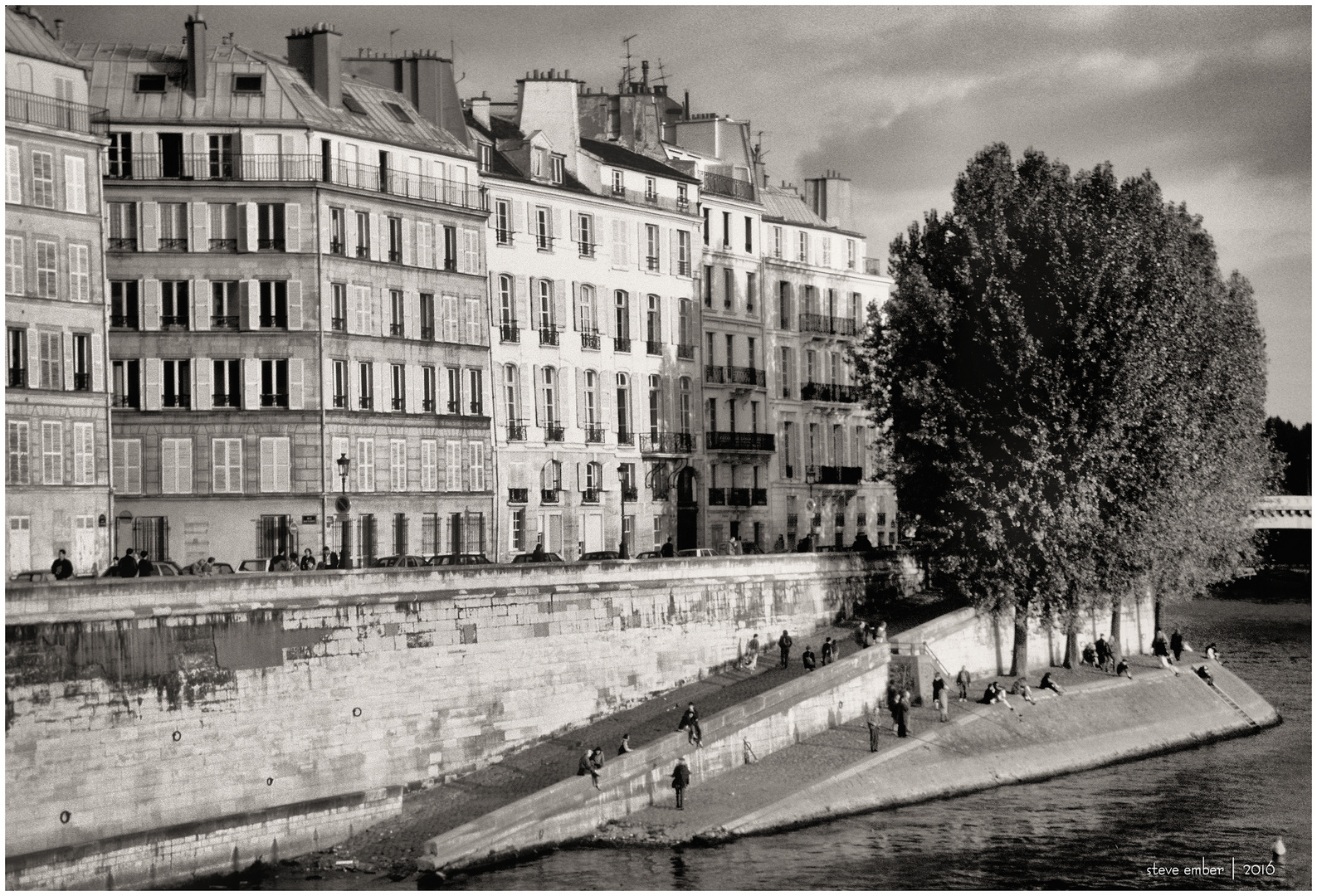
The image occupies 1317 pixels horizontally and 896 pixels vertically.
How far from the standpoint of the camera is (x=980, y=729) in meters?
60.9

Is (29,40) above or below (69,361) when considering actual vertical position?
above

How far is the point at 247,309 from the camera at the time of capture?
70312 millimetres

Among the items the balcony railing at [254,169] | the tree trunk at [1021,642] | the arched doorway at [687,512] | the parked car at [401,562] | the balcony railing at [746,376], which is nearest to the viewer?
the parked car at [401,562]

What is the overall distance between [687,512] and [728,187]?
1491 centimetres

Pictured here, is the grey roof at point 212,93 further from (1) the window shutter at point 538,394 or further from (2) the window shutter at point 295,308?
(1) the window shutter at point 538,394

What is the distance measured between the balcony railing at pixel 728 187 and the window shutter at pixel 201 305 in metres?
26.8

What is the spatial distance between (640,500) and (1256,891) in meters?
39.9

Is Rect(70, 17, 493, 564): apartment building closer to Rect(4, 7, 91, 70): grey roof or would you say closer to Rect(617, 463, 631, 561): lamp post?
Rect(4, 7, 91, 70): grey roof

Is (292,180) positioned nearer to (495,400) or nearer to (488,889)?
(495,400)

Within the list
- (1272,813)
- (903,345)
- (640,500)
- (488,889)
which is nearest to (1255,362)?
(903,345)

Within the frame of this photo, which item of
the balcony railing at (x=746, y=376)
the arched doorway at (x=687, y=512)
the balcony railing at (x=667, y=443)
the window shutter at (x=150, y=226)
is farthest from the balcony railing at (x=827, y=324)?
the window shutter at (x=150, y=226)

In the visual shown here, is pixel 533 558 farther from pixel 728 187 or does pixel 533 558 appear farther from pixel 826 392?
pixel 826 392

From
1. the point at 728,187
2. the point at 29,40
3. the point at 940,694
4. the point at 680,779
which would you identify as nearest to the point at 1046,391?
the point at 940,694

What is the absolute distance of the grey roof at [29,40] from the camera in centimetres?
5950
